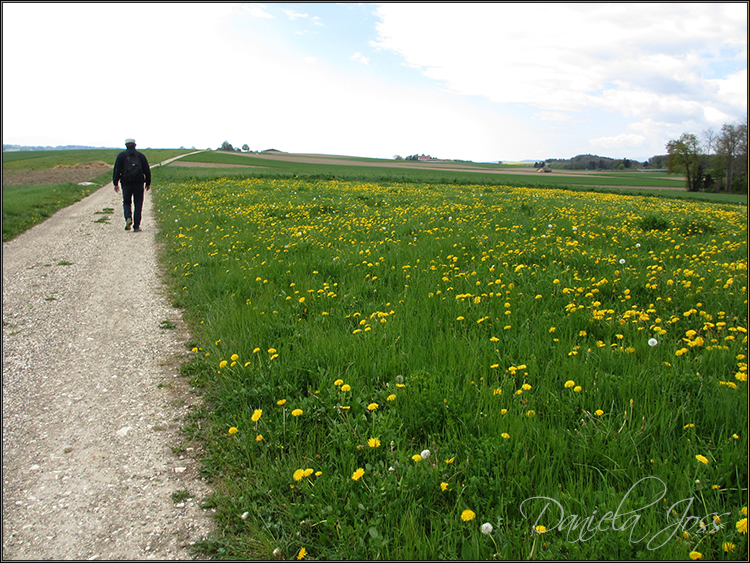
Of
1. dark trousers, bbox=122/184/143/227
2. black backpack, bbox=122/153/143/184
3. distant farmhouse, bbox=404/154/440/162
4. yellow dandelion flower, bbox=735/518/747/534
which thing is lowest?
yellow dandelion flower, bbox=735/518/747/534

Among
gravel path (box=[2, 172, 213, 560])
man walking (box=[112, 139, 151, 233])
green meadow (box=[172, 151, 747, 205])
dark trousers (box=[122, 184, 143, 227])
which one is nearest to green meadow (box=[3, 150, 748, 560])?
gravel path (box=[2, 172, 213, 560])

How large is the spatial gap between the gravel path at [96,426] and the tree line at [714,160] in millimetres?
61148

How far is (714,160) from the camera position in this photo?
54.5 metres

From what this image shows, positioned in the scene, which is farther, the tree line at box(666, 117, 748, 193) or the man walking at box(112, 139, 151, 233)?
the tree line at box(666, 117, 748, 193)

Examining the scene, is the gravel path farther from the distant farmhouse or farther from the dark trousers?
the distant farmhouse

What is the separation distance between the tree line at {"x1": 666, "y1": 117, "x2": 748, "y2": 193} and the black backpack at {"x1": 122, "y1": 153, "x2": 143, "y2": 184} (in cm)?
5885

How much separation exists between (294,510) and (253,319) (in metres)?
2.78

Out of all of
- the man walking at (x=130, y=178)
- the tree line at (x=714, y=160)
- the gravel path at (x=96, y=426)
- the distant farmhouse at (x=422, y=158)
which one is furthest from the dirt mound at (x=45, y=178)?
the distant farmhouse at (x=422, y=158)

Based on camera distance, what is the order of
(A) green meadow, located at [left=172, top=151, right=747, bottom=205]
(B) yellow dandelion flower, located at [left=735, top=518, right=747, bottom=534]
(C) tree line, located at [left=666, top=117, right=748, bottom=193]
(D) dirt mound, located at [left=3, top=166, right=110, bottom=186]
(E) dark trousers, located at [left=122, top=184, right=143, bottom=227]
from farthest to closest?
(C) tree line, located at [left=666, top=117, right=748, bottom=193]
(A) green meadow, located at [left=172, top=151, right=747, bottom=205]
(D) dirt mound, located at [left=3, top=166, right=110, bottom=186]
(E) dark trousers, located at [left=122, top=184, right=143, bottom=227]
(B) yellow dandelion flower, located at [left=735, top=518, right=747, bottom=534]

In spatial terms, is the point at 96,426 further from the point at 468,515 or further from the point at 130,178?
the point at 130,178

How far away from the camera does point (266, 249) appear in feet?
27.0

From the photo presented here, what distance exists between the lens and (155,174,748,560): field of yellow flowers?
220 centimetres

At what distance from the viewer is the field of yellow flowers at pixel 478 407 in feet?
7.21

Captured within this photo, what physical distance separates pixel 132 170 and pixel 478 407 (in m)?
13.2
